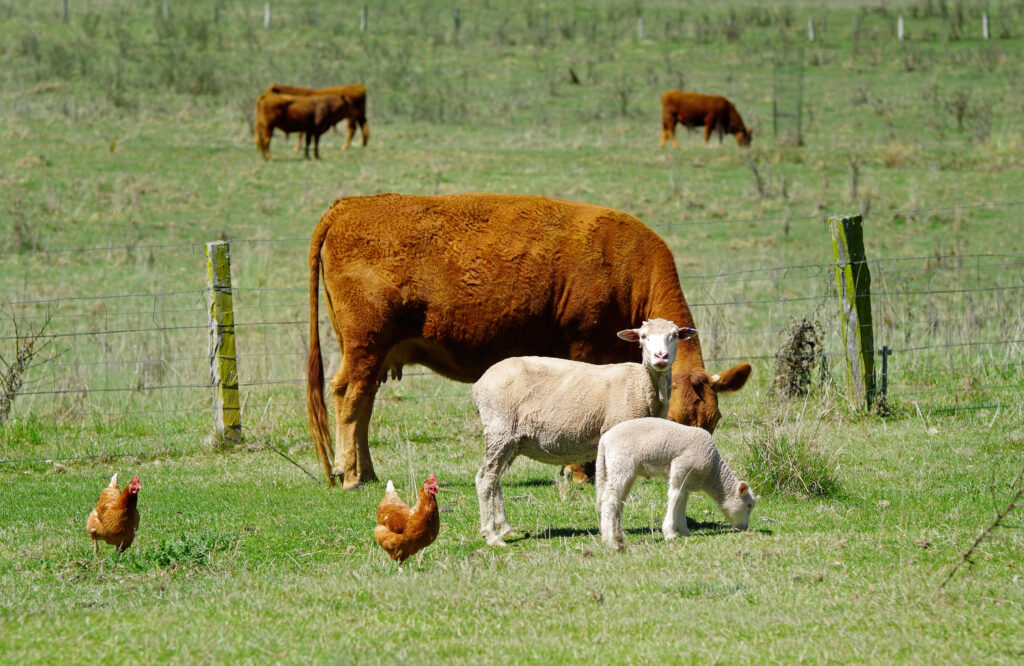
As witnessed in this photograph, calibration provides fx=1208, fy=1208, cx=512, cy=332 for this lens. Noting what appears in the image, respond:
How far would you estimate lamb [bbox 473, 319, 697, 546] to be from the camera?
23.7 ft

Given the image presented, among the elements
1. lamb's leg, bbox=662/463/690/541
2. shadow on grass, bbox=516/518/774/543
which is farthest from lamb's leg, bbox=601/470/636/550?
shadow on grass, bbox=516/518/774/543

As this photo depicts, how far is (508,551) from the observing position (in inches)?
275

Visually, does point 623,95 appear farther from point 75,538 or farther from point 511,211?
point 75,538

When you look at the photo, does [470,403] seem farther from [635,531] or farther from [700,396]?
[635,531]

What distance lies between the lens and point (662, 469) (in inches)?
274

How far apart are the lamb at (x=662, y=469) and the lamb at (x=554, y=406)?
1.34 feet

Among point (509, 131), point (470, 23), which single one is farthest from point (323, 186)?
point (470, 23)

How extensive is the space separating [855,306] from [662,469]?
5057 millimetres

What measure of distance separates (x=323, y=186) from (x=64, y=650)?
19587 millimetres

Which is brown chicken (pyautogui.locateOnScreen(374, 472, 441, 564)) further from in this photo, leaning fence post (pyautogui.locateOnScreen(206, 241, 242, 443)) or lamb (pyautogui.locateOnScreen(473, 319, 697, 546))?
leaning fence post (pyautogui.locateOnScreen(206, 241, 242, 443))

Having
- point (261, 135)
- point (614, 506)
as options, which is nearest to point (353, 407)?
point (614, 506)

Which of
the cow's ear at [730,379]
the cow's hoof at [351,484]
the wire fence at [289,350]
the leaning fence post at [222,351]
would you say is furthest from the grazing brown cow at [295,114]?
the cow's ear at [730,379]

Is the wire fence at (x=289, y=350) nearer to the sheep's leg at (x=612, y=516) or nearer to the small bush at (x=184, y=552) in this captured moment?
the small bush at (x=184, y=552)

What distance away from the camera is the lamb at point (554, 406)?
723 centimetres
